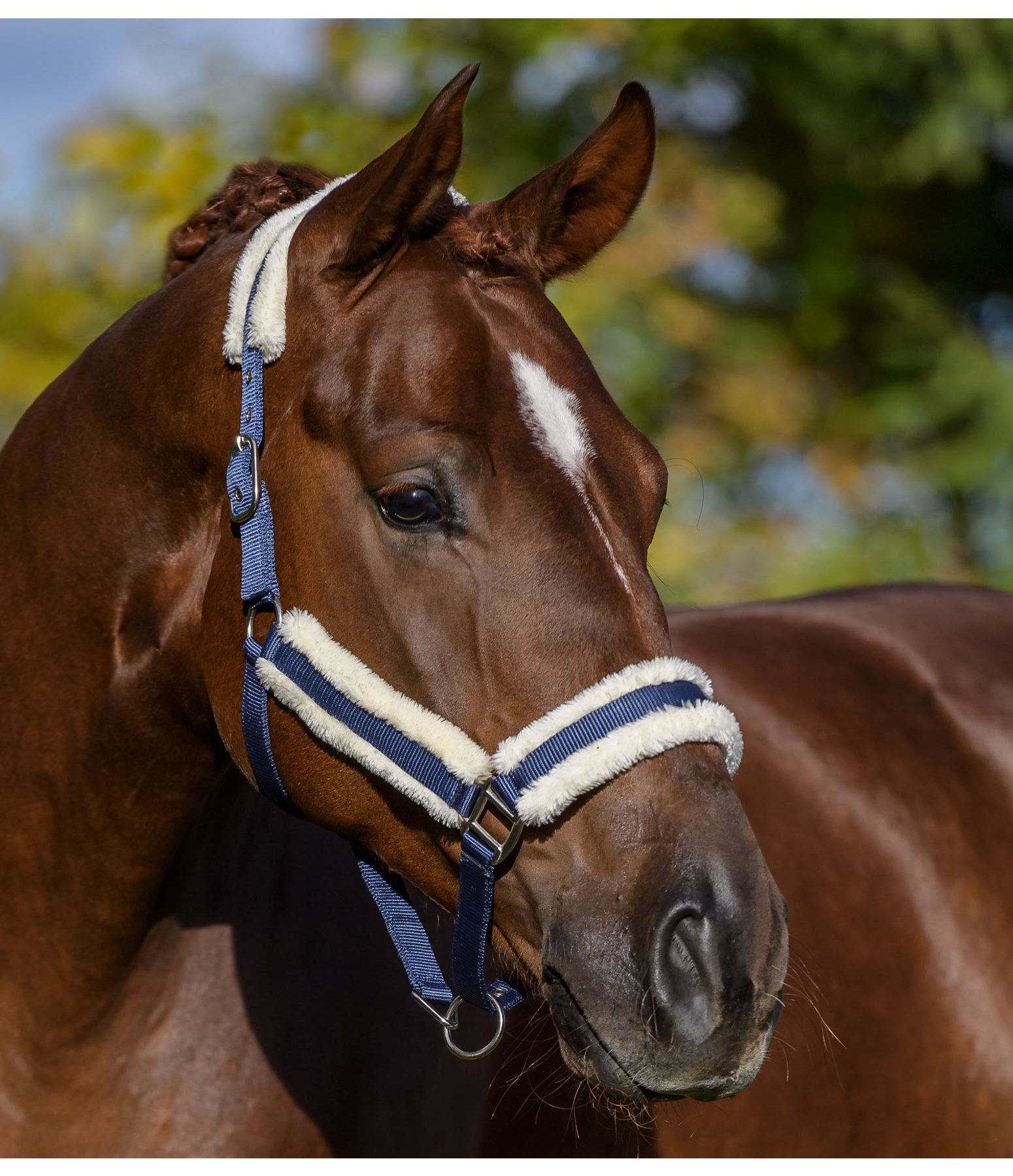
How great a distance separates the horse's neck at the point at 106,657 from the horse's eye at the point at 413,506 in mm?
356

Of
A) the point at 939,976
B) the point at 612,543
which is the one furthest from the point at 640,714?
the point at 939,976

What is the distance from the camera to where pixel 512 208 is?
6.33 feet

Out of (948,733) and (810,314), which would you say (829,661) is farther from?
(810,314)

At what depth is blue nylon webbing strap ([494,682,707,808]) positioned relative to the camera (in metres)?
1.52

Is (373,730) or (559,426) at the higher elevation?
(559,426)

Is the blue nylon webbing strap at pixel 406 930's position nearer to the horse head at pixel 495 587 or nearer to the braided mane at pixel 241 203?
the horse head at pixel 495 587

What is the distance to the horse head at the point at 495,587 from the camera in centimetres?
151

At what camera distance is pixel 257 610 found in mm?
1729

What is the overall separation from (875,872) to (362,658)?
168 centimetres

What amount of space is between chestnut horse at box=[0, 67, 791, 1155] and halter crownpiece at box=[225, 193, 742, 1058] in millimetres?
30

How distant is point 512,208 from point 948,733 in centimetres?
192

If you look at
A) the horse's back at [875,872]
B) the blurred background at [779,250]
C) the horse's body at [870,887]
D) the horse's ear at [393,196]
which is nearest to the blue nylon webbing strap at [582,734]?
the horse's ear at [393,196]

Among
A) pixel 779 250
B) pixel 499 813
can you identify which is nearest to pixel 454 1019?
pixel 499 813

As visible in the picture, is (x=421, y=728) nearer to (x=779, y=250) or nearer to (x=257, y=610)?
(x=257, y=610)
